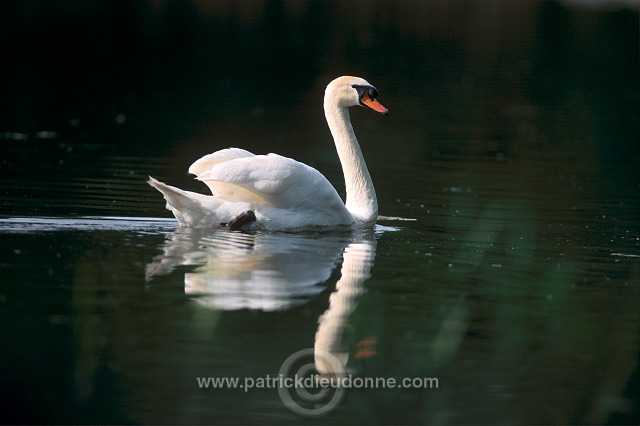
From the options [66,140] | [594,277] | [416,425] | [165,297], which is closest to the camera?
[416,425]

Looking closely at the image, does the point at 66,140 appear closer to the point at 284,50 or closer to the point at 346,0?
the point at 284,50

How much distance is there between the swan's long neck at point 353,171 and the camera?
11.0m

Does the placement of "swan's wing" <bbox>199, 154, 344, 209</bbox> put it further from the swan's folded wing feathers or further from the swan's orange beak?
the swan's orange beak

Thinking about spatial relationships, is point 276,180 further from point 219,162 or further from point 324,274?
point 324,274

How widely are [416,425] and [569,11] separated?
2255 inches

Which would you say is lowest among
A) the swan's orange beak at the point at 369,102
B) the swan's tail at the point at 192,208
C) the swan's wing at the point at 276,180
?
the swan's tail at the point at 192,208

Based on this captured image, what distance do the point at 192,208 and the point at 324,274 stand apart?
1.83 m

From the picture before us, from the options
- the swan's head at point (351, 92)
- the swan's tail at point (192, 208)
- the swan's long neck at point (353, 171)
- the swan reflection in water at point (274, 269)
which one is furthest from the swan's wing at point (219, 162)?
the swan's head at point (351, 92)

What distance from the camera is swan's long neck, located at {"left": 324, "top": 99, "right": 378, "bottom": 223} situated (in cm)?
1100

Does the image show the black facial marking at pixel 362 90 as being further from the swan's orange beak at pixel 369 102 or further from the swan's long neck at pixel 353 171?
the swan's long neck at pixel 353 171

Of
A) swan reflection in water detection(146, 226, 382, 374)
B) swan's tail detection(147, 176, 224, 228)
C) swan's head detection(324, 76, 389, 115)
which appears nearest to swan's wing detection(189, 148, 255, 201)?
swan's tail detection(147, 176, 224, 228)

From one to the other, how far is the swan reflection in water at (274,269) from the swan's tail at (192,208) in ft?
0.30

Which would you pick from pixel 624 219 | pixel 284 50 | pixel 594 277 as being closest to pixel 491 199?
pixel 624 219

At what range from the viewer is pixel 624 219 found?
1220 cm
